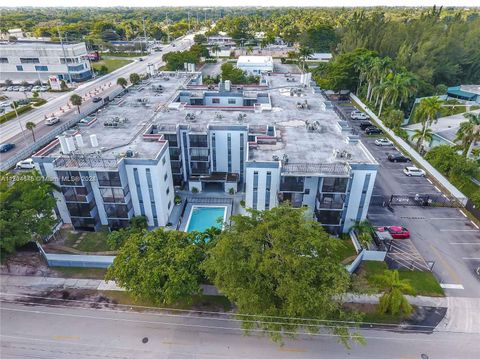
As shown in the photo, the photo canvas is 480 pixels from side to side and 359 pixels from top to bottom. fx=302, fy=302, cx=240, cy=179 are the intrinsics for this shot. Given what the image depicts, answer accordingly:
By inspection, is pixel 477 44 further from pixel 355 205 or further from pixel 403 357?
pixel 403 357

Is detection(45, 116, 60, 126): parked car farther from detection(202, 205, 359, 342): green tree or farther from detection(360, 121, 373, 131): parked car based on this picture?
detection(360, 121, 373, 131): parked car

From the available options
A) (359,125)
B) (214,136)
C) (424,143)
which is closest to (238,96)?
(214,136)

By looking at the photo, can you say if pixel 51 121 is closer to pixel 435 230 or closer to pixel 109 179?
pixel 109 179

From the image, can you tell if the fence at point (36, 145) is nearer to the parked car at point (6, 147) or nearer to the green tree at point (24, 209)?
the parked car at point (6, 147)

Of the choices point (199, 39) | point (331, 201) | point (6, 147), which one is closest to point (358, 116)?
point (331, 201)

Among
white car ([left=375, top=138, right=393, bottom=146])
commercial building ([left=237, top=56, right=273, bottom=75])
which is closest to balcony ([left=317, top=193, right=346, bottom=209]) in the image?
white car ([left=375, top=138, right=393, bottom=146])

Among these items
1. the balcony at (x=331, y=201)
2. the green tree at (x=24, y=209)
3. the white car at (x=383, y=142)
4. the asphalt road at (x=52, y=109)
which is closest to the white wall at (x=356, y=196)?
the balcony at (x=331, y=201)
